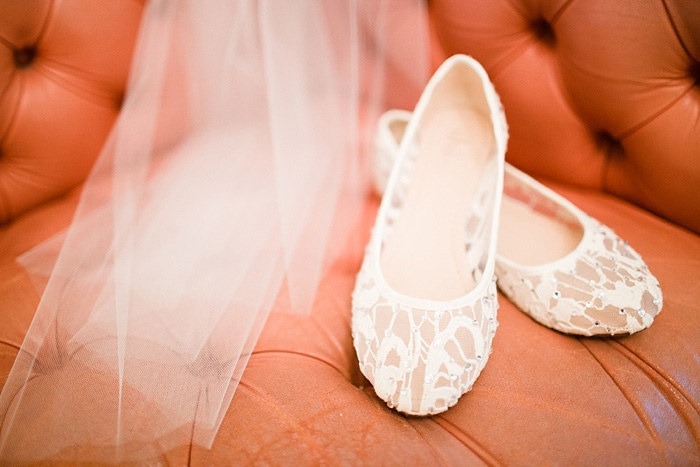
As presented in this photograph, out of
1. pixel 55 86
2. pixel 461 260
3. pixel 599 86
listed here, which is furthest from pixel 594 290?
pixel 55 86

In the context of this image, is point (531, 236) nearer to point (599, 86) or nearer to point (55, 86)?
point (599, 86)

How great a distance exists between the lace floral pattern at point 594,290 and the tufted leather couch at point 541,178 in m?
0.02

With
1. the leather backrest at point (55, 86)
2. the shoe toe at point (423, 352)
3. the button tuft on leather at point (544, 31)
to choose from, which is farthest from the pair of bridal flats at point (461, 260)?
the leather backrest at point (55, 86)

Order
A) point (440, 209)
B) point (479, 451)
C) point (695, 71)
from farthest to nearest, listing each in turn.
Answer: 1. point (440, 209)
2. point (695, 71)
3. point (479, 451)

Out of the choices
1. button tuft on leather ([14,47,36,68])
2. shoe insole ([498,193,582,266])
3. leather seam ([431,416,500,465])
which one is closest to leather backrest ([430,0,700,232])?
shoe insole ([498,193,582,266])

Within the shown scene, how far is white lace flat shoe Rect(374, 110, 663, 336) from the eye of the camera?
0.40m

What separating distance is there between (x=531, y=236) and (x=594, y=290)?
0.38ft

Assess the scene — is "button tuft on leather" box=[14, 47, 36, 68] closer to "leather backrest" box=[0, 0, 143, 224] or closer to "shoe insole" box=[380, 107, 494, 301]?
"leather backrest" box=[0, 0, 143, 224]

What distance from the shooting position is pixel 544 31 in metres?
0.53

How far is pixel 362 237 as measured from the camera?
552mm

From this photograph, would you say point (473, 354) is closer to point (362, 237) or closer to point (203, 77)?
point (362, 237)

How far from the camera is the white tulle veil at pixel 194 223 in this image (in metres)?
0.35

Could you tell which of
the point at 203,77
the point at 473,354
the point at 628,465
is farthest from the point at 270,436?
the point at 203,77

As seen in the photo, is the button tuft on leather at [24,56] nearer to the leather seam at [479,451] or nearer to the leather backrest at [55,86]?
the leather backrest at [55,86]
